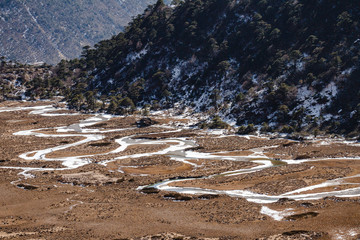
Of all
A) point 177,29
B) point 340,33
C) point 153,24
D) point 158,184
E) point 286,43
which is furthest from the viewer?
point 153,24

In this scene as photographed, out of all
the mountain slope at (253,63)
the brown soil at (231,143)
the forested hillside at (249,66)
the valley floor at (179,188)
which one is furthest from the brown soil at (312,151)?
the mountain slope at (253,63)

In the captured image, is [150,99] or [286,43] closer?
[286,43]

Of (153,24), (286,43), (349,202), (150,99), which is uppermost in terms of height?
(153,24)

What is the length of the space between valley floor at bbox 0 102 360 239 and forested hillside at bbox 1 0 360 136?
1951 cm

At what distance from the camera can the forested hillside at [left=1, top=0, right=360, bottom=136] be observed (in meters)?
98.1

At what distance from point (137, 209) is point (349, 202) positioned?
2535 cm

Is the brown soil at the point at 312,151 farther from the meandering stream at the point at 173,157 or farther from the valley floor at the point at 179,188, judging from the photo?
the meandering stream at the point at 173,157

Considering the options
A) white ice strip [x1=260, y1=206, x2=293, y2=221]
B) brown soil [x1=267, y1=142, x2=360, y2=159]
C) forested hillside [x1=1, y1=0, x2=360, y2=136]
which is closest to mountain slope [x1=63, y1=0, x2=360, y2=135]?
forested hillside [x1=1, y1=0, x2=360, y2=136]

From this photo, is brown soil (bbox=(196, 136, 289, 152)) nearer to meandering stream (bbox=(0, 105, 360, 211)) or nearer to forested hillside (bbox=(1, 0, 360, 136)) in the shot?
meandering stream (bbox=(0, 105, 360, 211))

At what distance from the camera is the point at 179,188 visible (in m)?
50.7

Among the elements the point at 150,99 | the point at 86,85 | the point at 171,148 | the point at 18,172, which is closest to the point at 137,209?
the point at 18,172

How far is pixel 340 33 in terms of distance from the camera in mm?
114625

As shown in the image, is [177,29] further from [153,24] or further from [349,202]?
[349,202]

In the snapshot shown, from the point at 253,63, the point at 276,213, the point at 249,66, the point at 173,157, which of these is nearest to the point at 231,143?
the point at 173,157
